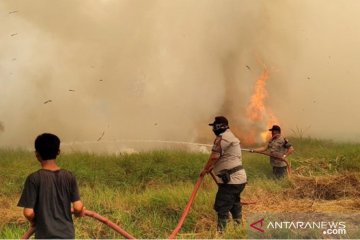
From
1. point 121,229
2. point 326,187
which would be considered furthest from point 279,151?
point 121,229

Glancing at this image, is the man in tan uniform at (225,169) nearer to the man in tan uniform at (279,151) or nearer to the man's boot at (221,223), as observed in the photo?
the man's boot at (221,223)

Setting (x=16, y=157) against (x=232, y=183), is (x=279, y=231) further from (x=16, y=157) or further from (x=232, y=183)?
(x=16, y=157)

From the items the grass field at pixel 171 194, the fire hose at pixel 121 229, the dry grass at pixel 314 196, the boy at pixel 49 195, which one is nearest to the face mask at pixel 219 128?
the fire hose at pixel 121 229

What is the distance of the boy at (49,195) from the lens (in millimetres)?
4078

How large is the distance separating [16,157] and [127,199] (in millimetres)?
9690

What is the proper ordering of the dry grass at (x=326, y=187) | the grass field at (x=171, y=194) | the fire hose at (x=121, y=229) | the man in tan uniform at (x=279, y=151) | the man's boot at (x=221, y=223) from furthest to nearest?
1. the man in tan uniform at (x=279, y=151)
2. the dry grass at (x=326, y=187)
3. the grass field at (x=171, y=194)
4. the man's boot at (x=221, y=223)
5. the fire hose at (x=121, y=229)

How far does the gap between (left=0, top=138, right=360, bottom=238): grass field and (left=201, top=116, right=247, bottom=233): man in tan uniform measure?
408 mm

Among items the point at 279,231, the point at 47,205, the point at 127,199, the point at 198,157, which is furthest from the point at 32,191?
the point at 198,157

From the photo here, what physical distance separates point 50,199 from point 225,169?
3.61 metres

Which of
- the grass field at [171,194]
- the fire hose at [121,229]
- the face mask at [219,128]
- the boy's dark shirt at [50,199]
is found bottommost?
the grass field at [171,194]

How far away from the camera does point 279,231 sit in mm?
6379

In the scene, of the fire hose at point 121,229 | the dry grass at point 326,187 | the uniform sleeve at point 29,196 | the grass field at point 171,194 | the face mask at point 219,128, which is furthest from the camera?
the dry grass at point 326,187

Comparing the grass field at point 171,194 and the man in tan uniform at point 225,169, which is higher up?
the man in tan uniform at point 225,169

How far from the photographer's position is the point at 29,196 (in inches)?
159
